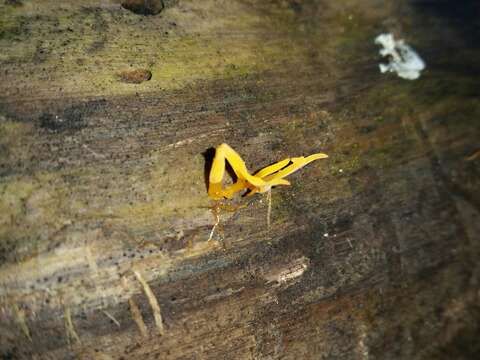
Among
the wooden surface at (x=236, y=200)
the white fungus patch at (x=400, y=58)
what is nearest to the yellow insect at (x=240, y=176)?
the wooden surface at (x=236, y=200)

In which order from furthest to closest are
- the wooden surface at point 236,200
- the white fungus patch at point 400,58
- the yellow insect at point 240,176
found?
1. the white fungus patch at point 400,58
2. the yellow insect at point 240,176
3. the wooden surface at point 236,200

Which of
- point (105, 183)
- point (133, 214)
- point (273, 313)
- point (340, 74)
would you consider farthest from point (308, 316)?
point (340, 74)

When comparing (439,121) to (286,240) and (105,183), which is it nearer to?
(286,240)

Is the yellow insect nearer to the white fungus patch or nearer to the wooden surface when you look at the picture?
the wooden surface

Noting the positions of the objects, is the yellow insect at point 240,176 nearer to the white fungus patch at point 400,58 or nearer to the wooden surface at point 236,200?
the wooden surface at point 236,200

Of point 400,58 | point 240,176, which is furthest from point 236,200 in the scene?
point 400,58

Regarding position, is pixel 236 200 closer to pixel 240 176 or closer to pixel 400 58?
pixel 240 176
